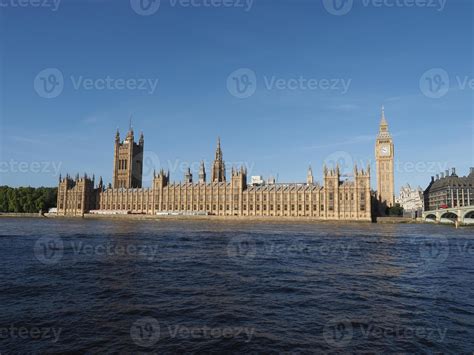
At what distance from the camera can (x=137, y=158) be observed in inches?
6644

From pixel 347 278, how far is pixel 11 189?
157 meters

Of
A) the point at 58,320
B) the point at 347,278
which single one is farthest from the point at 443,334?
the point at 58,320

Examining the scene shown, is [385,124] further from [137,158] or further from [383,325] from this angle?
[383,325]

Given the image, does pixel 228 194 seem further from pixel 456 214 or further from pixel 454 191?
pixel 454 191

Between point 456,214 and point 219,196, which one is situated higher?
point 219,196

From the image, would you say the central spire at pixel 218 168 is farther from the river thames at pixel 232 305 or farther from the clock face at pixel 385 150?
the river thames at pixel 232 305

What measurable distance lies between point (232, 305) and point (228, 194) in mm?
111693

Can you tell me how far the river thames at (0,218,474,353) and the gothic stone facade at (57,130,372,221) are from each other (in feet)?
269

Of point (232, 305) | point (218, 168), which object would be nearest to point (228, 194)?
point (218, 168)

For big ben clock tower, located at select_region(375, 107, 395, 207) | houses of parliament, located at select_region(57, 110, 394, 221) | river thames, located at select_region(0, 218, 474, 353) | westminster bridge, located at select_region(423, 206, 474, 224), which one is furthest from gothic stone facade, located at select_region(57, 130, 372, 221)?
river thames, located at select_region(0, 218, 474, 353)

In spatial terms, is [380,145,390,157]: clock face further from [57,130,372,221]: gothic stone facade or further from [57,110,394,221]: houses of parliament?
[57,130,372,221]: gothic stone facade

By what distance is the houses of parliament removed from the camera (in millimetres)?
110562

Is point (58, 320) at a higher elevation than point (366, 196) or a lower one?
lower

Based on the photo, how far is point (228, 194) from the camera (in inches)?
5030
